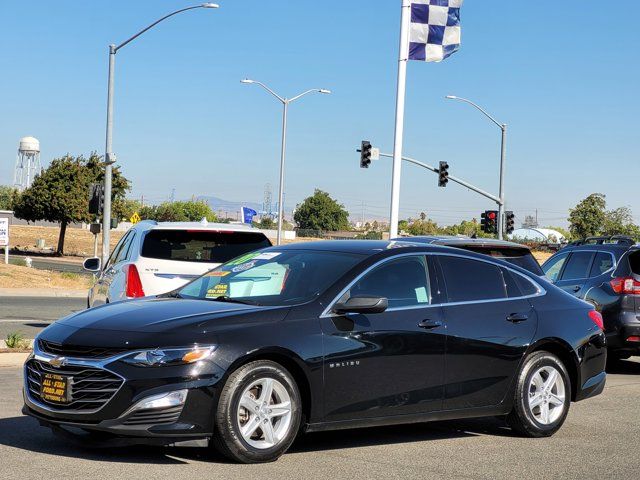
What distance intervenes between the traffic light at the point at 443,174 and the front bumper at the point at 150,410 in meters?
40.6

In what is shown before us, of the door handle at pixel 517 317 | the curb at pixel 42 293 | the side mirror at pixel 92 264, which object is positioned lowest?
the curb at pixel 42 293

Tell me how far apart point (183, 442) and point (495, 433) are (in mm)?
3117

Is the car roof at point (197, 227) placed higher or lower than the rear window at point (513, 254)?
higher

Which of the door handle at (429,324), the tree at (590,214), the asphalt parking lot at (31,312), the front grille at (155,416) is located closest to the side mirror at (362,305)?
the door handle at (429,324)

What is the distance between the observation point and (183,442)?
647 cm

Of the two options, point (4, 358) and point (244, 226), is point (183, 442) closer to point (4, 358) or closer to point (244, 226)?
point (244, 226)

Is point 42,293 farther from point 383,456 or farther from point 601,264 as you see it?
point 383,456

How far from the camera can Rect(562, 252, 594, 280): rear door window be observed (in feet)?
43.9

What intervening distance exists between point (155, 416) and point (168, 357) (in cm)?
38

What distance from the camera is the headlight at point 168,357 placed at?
629cm

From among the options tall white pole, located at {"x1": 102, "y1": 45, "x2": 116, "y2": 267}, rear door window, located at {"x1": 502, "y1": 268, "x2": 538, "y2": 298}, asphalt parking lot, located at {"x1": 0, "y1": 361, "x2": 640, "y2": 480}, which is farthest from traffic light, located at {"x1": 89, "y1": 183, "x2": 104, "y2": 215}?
rear door window, located at {"x1": 502, "y1": 268, "x2": 538, "y2": 298}

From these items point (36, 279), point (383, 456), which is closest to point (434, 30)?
point (383, 456)

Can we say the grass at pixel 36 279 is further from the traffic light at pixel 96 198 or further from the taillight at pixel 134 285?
the taillight at pixel 134 285

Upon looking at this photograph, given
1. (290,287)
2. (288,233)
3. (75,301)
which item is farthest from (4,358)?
(288,233)
